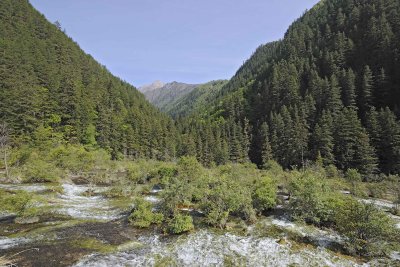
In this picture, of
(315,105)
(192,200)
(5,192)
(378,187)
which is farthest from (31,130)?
(315,105)

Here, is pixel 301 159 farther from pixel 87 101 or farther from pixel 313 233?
pixel 87 101

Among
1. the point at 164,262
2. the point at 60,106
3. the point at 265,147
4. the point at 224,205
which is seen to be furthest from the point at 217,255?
the point at 60,106

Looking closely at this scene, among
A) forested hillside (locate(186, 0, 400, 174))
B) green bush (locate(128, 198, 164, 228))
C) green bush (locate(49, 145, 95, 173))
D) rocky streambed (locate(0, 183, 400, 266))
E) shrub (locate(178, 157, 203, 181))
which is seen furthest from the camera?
forested hillside (locate(186, 0, 400, 174))

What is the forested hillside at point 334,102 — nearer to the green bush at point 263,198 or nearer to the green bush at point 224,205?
the green bush at point 263,198

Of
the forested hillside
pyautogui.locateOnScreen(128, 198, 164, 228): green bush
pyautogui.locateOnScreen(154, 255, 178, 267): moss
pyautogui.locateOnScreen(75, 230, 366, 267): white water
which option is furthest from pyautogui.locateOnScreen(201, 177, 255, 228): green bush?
the forested hillside

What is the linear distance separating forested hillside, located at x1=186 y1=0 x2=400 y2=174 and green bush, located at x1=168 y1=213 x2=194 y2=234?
5448cm

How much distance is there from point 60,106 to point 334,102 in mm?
79980

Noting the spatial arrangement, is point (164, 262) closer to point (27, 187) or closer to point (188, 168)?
point (188, 168)

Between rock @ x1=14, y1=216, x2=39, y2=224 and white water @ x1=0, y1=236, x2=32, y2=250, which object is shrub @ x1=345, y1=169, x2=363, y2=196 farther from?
white water @ x1=0, y1=236, x2=32, y2=250

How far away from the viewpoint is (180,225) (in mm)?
23297

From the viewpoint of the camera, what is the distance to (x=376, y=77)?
90438 millimetres

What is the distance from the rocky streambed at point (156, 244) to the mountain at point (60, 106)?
4975cm

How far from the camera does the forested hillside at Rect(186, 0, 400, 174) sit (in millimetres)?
70562

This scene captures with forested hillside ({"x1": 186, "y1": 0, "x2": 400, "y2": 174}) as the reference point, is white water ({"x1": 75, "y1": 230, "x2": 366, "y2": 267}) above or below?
below
